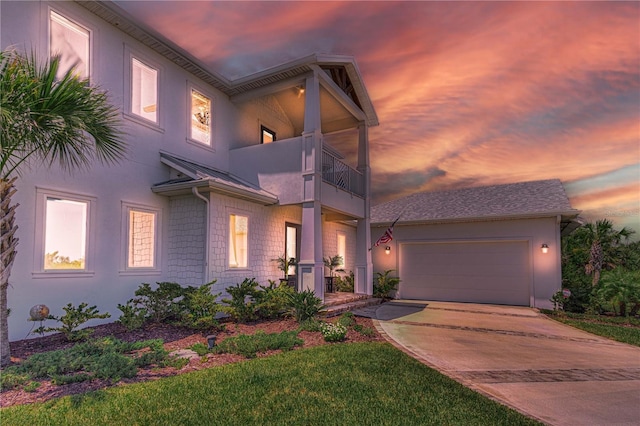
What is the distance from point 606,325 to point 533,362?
575cm

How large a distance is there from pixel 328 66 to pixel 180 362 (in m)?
9.90

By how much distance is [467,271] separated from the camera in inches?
537

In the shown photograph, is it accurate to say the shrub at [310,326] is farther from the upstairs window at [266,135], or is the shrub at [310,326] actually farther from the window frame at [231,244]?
the upstairs window at [266,135]

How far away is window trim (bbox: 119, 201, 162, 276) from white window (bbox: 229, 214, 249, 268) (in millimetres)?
1837

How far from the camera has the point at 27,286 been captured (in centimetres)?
638

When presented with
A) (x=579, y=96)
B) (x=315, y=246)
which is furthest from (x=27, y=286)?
(x=579, y=96)

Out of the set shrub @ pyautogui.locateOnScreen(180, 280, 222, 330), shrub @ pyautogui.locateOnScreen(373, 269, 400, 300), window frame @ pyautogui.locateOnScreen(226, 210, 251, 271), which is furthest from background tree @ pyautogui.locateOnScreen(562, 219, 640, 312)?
shrub @ pyautogui.locateOnScreen(180, 280, 222, 330)

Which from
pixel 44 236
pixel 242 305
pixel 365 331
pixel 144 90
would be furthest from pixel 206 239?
pixel 365 331

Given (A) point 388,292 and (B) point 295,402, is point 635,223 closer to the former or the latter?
(A) point 388,292

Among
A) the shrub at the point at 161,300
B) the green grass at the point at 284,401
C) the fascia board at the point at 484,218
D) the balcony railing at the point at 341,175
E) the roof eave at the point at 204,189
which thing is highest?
the balcony railing at the point at 341,175

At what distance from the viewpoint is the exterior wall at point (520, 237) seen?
39.9 ft

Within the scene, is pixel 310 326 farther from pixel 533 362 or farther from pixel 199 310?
pixel 533 362

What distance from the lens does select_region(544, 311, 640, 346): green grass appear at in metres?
8.04

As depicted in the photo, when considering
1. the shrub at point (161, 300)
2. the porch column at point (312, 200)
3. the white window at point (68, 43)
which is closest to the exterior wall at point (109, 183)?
the white window at point (68, 43)
